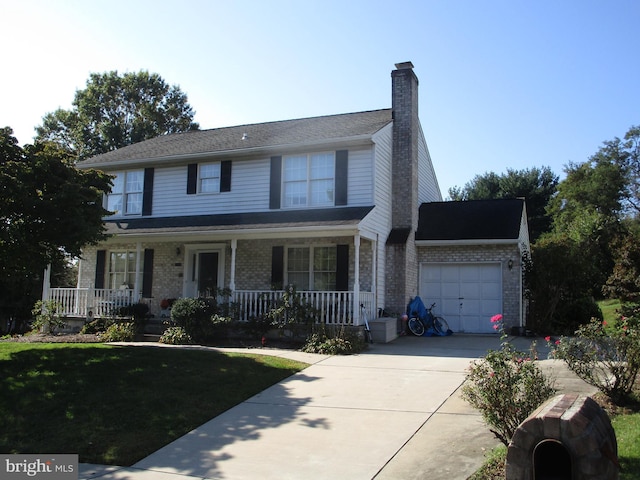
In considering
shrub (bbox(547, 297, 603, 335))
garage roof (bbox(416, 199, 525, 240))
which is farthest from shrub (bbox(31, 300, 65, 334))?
shrub (bbox(547, 297, 603, 335))

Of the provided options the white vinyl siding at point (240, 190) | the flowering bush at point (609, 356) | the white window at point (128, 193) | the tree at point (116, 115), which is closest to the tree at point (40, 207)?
the white vinyl siding at point (240, 190)

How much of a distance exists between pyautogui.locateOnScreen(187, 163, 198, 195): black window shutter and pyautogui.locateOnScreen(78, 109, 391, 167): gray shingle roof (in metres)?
0.55

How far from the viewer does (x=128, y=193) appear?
63.9ft

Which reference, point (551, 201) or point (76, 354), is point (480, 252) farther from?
point (551, 201)

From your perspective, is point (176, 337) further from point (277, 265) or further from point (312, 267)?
A: point (312, 267)

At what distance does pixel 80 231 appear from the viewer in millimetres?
11305

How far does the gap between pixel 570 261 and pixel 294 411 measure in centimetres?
1239

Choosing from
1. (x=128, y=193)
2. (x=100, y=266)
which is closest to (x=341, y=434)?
(x=100, y=266)

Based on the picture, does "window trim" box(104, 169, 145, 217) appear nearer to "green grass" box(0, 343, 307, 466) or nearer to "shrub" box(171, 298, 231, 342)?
"shrub" box(171, 298, 231, 342)

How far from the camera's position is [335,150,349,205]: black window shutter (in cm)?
1622

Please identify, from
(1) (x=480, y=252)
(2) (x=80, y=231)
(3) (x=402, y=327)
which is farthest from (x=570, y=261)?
(2) (x=80, y=231)

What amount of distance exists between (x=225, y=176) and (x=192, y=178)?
1271mm

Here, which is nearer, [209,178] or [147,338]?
[147,338]

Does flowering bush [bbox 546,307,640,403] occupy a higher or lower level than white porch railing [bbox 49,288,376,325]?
lower
